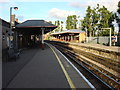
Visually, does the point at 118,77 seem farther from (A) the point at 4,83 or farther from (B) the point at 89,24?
(B) the point at 89,24

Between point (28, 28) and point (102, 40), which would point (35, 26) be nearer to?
point (28, 28)

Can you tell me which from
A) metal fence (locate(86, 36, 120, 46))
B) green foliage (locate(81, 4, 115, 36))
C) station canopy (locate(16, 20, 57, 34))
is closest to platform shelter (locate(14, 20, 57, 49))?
station canopy (locate(16, 20, 57, 34))

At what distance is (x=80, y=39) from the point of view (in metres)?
53.7

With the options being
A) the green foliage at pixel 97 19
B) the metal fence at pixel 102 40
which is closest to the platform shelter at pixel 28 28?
the metal fence at pixel 102 40

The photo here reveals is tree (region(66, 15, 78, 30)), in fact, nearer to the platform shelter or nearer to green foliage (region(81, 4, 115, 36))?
green foliage (region(81, 4, 115, 36))

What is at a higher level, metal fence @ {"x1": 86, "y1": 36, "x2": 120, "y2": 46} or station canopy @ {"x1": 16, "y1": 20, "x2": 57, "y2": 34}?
station canopy @ {"x1": 16, "y1": 20, "x2": 57, "y2": 34}

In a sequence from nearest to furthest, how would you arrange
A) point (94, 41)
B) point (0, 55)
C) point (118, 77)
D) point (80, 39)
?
point (118, 77) → point (0, 55) → point (94, 41) → point (80, 39)

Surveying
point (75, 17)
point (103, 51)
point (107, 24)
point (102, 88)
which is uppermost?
point (75, 17)

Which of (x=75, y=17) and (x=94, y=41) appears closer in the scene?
(x=94, y=41)

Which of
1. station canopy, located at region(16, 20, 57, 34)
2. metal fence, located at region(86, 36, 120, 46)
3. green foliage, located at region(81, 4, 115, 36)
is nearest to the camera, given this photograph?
station canopy, located at region(16, 20, 57, 34)

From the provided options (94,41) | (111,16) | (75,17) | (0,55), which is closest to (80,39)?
(94,41)

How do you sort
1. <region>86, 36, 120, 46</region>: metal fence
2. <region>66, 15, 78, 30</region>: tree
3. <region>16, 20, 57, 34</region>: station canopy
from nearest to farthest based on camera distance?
<region>16, 20, 57, 34</region>: station canopy < <region>86, 36, 120, 46</region>: metal fence < <region>66, 15, 78, 30</region>: tree

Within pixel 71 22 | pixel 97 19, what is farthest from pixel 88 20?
pixel 71 22

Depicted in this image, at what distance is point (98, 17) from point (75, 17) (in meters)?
23.3
